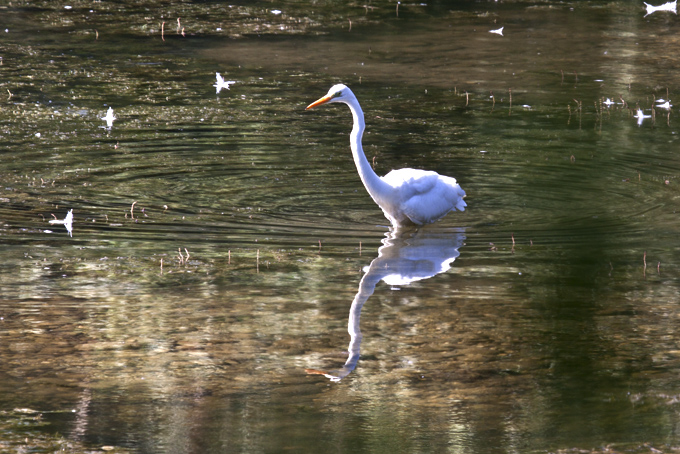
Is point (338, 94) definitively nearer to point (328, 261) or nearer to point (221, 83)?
point (328, 261)

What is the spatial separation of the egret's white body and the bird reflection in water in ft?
0.69

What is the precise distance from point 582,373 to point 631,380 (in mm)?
322

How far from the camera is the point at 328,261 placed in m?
9.22

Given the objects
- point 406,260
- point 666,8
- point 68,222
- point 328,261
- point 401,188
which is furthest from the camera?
point 666,8

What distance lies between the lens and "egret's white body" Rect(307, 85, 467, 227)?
33.9 feet

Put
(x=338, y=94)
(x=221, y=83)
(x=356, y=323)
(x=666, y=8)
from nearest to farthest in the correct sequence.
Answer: (x=356, y=323)
(x=338, y=94)
(x=221, y=83)
(x=666, y=8)

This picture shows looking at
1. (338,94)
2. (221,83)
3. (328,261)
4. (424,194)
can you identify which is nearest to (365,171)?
(424,194)

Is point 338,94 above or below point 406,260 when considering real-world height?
above

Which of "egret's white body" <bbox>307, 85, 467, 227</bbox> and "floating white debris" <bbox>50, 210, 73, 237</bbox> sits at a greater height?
"egret's white body" <bbox>307, 85, 467, 227</bbox>

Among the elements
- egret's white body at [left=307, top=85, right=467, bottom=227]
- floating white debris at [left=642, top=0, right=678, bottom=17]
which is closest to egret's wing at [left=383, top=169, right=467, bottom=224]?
egret's white body at [left=307, top=85, right=467, bottom=227]

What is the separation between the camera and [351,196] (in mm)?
11633

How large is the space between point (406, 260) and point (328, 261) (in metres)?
0.75

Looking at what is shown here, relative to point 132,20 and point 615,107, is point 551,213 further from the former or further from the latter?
point 132,20

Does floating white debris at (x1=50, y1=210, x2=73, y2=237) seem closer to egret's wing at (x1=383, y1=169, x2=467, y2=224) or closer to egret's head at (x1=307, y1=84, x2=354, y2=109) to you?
egret's head at (x1=307, y1=84, x2=354, y2=109)
